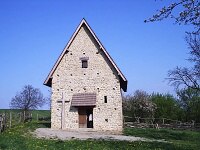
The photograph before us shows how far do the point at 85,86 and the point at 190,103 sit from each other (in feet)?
113

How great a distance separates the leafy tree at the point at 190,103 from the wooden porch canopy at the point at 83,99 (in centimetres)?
3152

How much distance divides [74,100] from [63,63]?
422 cm

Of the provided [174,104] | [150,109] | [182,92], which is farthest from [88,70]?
[182,92]

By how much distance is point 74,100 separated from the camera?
30.7 m

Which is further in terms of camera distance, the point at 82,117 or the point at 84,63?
the point at 84,63

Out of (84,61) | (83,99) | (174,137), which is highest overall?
(84,61)

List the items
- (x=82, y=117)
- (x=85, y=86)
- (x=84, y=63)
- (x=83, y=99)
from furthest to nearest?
1. (x=84, y=63)
2. (x=85, y=86)
3. (x=82, y=117)
4. (x=83, y=99)

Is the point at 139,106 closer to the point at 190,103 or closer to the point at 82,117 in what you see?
the point at 190,103

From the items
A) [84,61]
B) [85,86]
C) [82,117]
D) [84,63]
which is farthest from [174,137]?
[84,61]

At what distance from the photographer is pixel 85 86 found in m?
31.2

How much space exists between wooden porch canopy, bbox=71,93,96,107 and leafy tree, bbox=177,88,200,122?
31517 millimetres

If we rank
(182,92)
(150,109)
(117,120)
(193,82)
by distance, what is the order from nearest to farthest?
(117,120) → (193,82) → (150,109) → (182,92)

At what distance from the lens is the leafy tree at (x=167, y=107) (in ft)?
186

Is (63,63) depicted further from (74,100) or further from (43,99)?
(43,99)
